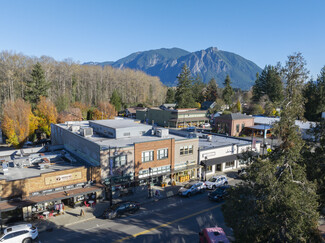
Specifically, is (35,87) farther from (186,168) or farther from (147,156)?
(186,168)

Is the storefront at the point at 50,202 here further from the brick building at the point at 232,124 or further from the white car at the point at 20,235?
the brick building at the point at 232,124

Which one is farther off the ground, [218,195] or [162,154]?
[162,154]

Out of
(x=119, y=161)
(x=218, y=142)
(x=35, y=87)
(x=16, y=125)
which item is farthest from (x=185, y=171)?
(x=35, y=87)

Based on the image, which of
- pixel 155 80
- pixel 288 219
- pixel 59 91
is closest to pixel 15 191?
pixel 288 219

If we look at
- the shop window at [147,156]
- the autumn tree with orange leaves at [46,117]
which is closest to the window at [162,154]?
the shop window at [147,156]

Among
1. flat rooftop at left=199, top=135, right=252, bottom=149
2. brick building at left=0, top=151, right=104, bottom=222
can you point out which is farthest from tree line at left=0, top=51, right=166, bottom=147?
flat rooftop at left=199, top=135, right=252, bottom=149

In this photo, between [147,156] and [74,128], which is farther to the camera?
[74,128]
